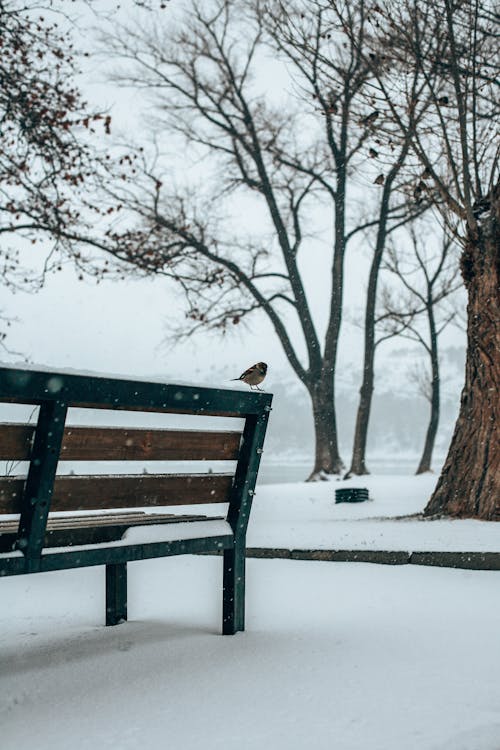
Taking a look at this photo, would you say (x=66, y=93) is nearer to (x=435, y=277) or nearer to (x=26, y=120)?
(x=26, y=120)

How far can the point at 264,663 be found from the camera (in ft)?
10.7

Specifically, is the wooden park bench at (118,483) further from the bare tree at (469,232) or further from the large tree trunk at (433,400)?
the large tree trunk at (433,400)

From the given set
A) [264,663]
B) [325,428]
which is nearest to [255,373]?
[264,663]

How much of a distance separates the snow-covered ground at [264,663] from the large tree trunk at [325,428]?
51.2 feet

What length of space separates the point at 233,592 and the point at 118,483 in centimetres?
79

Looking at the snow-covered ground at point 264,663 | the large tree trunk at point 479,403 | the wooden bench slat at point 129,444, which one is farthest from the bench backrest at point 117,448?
the large tree trunk at point 479,403

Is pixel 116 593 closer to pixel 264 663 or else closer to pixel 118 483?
pixel 118 483

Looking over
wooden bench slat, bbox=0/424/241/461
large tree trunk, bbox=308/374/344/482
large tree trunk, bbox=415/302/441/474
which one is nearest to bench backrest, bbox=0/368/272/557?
wooden bench slat, bbox=0/424/241/461

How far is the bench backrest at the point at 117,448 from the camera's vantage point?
291 cm

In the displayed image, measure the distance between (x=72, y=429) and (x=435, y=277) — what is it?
25332 mm

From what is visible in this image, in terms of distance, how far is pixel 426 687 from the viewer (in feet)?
9.55

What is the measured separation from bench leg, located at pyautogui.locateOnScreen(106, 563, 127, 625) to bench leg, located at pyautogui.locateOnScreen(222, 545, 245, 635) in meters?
0.55

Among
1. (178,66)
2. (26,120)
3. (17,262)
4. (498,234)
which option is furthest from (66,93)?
(178,66)

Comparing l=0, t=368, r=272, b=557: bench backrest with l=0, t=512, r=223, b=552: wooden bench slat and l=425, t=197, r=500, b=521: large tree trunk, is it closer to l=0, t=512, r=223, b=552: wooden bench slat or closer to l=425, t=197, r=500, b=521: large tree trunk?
l=0, t=512, r=223, b=552: wooden bench slat
